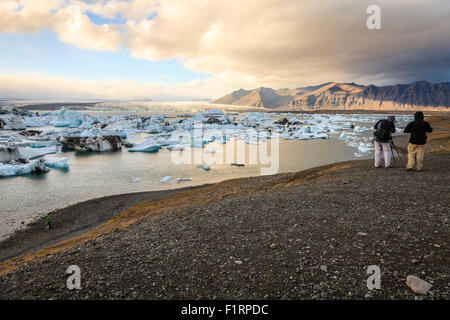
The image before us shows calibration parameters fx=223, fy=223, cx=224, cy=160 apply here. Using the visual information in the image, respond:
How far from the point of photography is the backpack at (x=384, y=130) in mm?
7820

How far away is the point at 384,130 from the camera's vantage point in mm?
7898

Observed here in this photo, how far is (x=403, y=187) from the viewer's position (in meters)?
6.17

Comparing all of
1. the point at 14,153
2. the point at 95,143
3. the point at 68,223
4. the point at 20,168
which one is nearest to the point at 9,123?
the point at 95,143

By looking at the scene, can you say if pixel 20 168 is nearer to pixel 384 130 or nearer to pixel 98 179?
pixel 98 179

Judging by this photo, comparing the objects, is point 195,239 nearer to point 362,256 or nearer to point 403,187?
point 362,256

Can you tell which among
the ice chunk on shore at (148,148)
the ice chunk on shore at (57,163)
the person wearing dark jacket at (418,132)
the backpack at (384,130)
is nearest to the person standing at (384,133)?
the backpack at (384,130)

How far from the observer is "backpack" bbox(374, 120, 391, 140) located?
25.7 feet

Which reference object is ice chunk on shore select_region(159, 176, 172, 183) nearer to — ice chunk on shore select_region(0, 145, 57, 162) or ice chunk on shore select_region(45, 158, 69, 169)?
ice chunk on shore select_region(45, 158, 69, 169)

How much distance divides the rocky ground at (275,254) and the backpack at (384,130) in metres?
2.29

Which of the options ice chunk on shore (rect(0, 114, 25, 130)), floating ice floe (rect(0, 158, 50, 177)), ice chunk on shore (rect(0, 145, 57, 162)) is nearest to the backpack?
floating ice floe (rect(0, 158, 50, 177))

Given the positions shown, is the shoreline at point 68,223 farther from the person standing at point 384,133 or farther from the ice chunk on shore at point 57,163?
the ice chunk on shore at point 57,163
